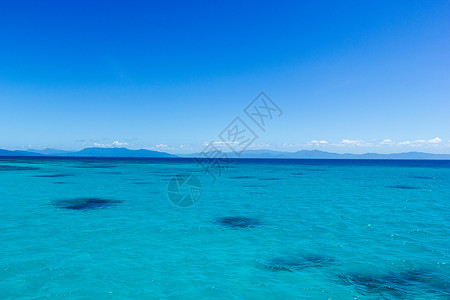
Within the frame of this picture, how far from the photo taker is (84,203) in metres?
24.8

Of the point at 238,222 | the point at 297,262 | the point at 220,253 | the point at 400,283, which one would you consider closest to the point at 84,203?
the point at 238,222

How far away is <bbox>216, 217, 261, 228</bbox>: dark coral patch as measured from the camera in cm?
1834

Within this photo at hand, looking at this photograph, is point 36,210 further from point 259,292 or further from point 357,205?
point 357,205

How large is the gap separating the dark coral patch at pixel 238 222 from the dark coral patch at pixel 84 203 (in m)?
11.5

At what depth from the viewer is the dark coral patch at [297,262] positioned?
1153 centimetres

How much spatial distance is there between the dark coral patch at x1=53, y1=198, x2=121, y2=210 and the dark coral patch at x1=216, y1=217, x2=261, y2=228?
11480 mm

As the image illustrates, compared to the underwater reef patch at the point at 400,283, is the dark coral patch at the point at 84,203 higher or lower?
higher

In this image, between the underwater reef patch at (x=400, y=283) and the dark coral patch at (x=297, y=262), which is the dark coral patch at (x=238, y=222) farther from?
the underwater reef patch at (x=400, y=283)

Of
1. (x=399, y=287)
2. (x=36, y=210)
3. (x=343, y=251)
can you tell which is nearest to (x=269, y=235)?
(x=343, y=251)

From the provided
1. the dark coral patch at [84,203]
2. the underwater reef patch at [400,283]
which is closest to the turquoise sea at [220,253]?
the underwater reef patch at [400,283]

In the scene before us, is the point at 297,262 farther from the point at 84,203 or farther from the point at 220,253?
the point at 84,203

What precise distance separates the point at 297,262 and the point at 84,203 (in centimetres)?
2074

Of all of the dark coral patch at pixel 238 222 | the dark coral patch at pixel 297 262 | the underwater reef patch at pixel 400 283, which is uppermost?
the dark coral patch at pixel 238 222

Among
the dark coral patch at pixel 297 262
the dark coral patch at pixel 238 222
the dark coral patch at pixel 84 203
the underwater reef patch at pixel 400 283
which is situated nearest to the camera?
the underwater reef patch at pixel 400 283
